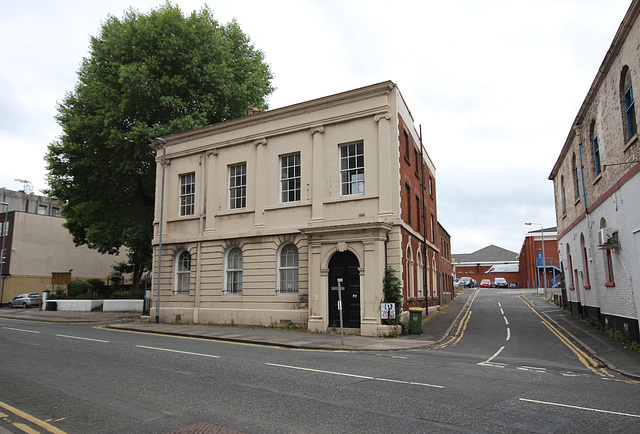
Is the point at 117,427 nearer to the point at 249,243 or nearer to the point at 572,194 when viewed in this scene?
the point at 249,243

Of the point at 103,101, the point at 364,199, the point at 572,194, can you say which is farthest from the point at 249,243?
the point at 572,194

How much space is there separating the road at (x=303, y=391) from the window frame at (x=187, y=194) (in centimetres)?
1130

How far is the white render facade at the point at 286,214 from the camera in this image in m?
18.2

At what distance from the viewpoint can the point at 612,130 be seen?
50.8ft

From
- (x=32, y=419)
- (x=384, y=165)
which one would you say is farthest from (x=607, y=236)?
(x=32, y=419)

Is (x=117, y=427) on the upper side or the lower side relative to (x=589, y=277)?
lower

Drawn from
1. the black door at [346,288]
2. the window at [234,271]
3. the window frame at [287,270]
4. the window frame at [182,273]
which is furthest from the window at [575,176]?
the window frame at [182,273]

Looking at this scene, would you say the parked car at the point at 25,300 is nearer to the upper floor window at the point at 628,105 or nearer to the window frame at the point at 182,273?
the window frame at the point at 182,273

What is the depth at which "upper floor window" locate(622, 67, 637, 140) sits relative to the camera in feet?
45.5

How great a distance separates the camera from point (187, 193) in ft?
80.2

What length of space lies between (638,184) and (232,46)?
26.8m

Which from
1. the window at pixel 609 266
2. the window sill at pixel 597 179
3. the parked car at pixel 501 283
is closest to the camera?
the window at pixel 609 266

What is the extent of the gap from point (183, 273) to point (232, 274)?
11.0 ft

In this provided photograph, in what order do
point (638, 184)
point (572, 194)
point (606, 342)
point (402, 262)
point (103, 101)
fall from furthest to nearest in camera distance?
point (103, 101)
point (572, 194)
point (402, 262)
point (606, 342)
point (638, 184)
